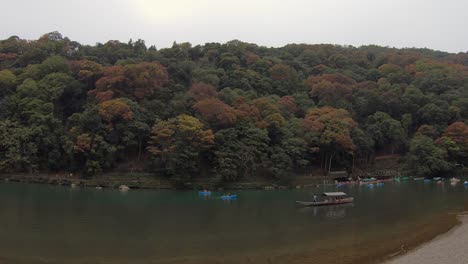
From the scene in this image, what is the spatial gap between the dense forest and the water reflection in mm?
15496

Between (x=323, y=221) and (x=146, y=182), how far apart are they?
26.6 m

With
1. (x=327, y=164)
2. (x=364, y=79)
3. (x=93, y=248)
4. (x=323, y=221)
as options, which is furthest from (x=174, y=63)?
(x=93, y=248)

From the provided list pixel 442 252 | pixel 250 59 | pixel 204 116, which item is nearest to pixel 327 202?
pixel 442 252

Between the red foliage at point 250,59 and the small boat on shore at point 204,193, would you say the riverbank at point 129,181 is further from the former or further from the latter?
the red foliage at point 250,59

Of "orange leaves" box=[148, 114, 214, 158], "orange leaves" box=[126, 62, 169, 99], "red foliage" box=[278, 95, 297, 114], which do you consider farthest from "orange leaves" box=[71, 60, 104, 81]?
"red foliage" box=[278, 95, 297, 114]

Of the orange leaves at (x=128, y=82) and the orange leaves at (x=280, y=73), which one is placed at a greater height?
the orange leaves at (x=280, y=73)

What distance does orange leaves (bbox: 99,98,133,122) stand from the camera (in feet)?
172

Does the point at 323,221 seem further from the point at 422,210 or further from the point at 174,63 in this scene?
the point at 174,63

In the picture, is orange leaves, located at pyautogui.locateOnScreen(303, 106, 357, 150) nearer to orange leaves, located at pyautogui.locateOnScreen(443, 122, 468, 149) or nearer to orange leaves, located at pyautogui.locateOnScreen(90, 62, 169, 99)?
orange leaves, located at pyautogui.locateOnScreen(443, 122, 468, 149)

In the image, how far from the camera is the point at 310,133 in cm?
5766

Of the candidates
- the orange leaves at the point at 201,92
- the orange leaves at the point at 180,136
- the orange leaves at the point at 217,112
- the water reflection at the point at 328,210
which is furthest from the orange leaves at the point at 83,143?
the water reflection at the point at 328,210

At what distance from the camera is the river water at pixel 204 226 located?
2016cm

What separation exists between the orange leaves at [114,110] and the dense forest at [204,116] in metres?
0.14

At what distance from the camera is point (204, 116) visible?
177ft
